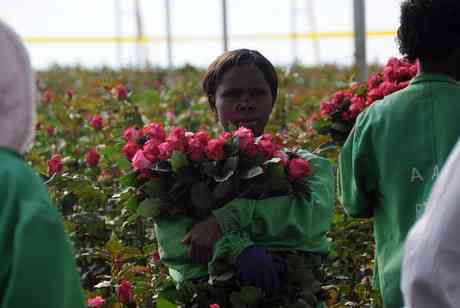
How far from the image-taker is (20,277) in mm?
2016

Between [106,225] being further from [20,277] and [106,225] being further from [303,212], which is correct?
[20,277]

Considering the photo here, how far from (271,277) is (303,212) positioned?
231 millimetres

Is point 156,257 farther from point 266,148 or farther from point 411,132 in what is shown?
point 411,132

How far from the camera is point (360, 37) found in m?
5.83

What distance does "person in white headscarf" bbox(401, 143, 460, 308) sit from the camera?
178 cm

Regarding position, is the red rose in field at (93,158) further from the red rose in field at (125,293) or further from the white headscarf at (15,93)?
the white headscarf at (15,93)

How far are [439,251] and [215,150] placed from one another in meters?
1.49

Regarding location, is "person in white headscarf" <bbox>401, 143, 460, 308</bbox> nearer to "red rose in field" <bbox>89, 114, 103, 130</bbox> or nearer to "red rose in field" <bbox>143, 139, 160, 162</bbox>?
"red rose in field" <bbox>143, 139, 160, 162</bbox>

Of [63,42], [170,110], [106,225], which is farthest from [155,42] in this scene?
[106,225]

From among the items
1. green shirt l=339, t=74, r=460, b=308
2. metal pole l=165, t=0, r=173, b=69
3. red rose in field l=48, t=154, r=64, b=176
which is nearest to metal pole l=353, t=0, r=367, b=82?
red rose in field l=48, t=154, r=64, b=176

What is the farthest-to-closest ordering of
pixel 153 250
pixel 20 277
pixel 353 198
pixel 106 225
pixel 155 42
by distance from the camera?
pixel 155 42 → pixel 106 225 → pixel 153 250 → pixel 353 198 → pixel 20 277

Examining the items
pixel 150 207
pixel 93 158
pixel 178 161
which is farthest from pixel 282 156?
pixel 93 158

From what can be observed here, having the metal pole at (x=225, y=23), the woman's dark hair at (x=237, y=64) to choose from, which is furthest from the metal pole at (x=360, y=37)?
the woman's dark hair at (x=237, y=64)

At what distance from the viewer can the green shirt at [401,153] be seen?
10.1 feet
